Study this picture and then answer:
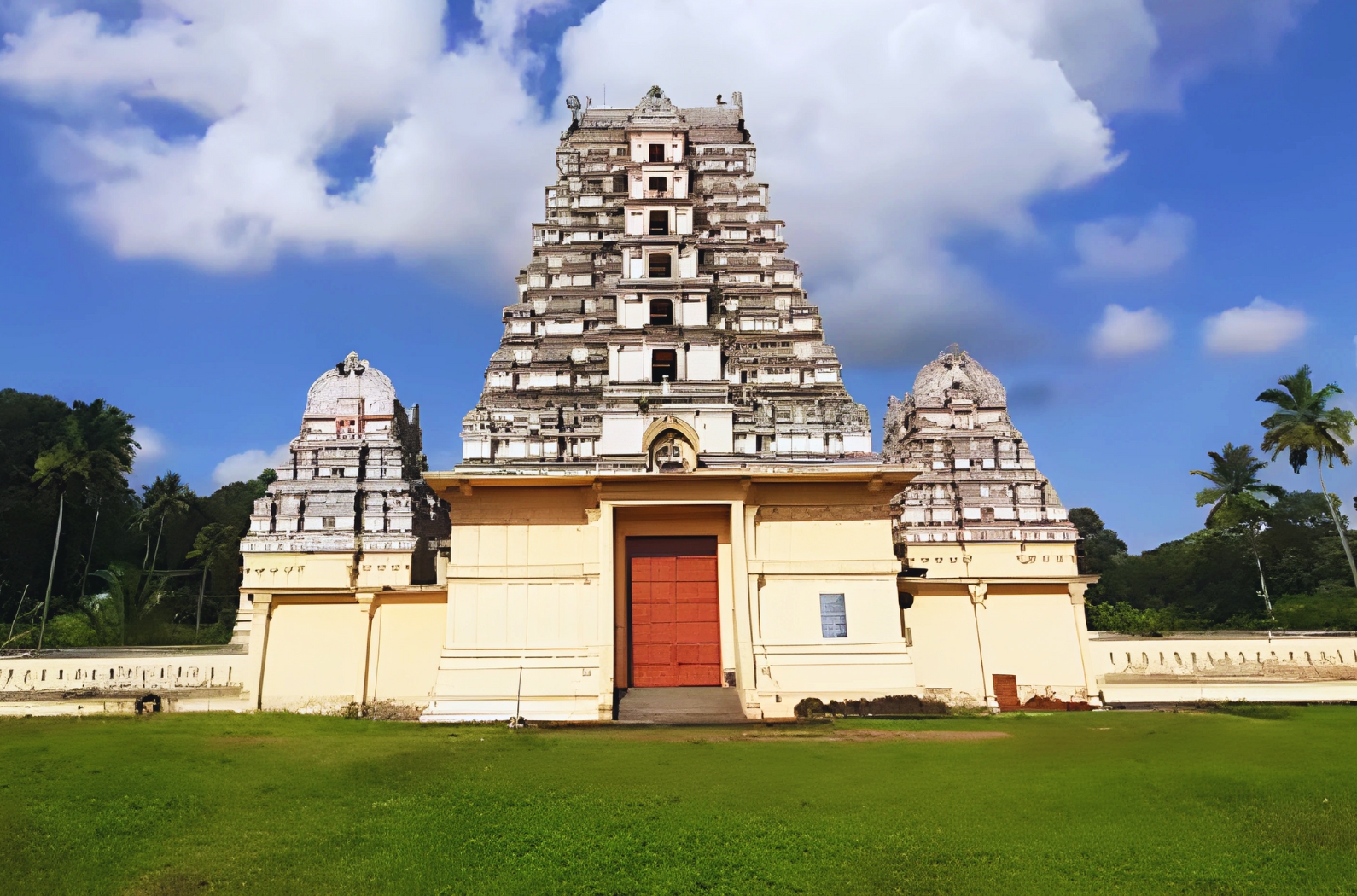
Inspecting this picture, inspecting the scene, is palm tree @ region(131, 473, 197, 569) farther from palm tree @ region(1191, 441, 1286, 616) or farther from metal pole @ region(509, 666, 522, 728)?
palm tree @ region(1191, 441, 1286, 616)

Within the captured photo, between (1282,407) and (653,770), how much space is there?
42.2 meters

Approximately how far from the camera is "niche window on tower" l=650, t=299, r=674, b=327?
25000 mm

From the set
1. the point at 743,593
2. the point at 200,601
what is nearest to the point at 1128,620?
the point at 743,593

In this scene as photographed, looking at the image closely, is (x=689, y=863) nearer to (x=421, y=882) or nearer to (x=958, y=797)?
(x=421, y=882)

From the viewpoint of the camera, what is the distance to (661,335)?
79.6 feet

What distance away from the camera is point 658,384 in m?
23.8

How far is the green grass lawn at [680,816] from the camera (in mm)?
7883

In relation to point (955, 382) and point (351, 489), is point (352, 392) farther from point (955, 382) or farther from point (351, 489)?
point (955, 382)

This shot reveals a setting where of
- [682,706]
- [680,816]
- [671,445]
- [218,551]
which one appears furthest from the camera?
[218,551]

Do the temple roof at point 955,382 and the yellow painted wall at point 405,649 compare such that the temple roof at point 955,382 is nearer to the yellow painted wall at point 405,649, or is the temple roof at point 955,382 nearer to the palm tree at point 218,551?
the yellow painted wall at point 405,649

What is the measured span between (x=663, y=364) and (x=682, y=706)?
34.7 ft

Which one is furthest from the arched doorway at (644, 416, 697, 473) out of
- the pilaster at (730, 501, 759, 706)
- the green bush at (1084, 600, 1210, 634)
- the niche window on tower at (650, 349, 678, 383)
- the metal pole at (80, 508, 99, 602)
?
the metal pole at (80, 508, 99, 602)

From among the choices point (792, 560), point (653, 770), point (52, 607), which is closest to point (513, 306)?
point (792, 560)

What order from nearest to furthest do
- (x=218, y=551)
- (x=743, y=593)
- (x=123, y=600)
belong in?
1. (x=743, y=593)
2. (x=123, y=600)
3. (x=218, y=551)
